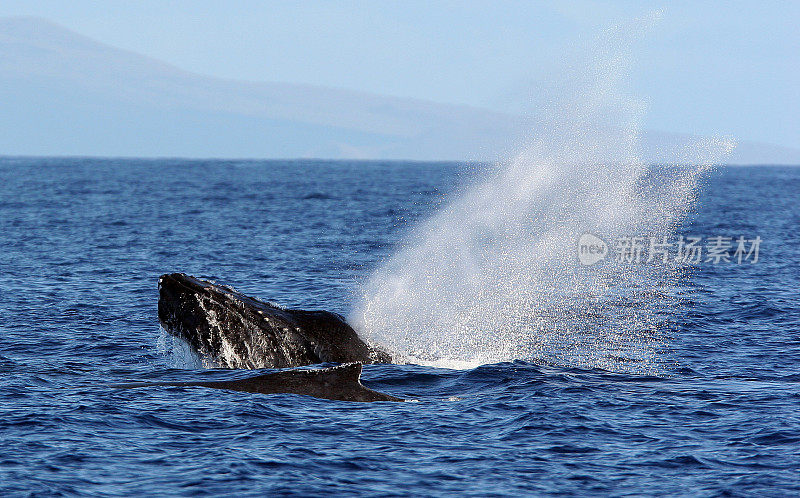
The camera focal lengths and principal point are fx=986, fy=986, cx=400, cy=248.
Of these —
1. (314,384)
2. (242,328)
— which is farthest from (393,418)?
(242,328)

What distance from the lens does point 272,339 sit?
68.4 feet

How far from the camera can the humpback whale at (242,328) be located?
20141 millimetres

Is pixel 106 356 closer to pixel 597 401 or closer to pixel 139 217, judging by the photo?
pixel 597 401

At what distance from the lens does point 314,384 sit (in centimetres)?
1925

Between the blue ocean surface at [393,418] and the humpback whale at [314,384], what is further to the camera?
the humpback whale at [314,384]

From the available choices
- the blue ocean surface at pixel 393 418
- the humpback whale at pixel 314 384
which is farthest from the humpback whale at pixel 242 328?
the humpback whale at pixel 314 384

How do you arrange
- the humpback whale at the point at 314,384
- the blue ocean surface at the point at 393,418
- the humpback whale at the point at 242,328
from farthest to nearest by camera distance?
the humpback whale at the point at 242,328, the humpback whale at the point at 314,384, the blue ocean surface at the point at 393,418

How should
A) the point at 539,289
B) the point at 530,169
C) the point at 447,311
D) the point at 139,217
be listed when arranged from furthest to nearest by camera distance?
the point at 139,217 < the point at 530,169 < the point at 539,289 < the point at 447,311

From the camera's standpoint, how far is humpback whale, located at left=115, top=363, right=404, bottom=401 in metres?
19.0

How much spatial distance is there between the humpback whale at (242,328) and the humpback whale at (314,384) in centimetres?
111

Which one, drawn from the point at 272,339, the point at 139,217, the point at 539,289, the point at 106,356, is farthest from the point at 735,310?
the point at 139,217

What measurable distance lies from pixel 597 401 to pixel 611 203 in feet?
256

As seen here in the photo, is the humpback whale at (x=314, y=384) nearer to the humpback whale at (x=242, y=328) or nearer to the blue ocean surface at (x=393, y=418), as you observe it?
the blue ocean surface at (x=393, y=418)

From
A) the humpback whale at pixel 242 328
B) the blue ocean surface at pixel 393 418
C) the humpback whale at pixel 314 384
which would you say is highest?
the humpback whale at pixel 242 328
